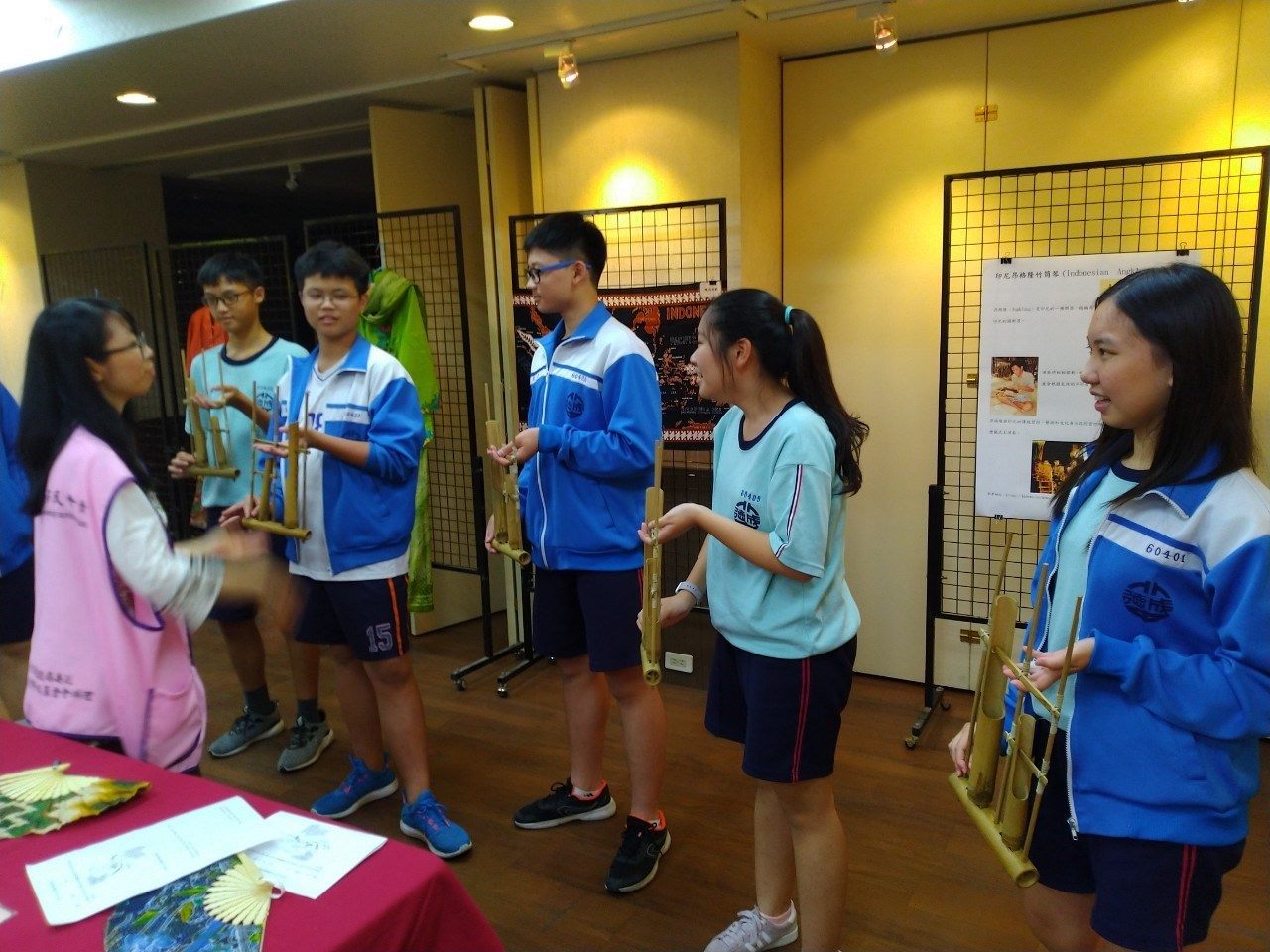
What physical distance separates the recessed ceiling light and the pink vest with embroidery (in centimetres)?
205

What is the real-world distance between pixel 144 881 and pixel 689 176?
Result: 9.60ft

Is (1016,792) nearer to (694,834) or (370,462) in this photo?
(694,834)

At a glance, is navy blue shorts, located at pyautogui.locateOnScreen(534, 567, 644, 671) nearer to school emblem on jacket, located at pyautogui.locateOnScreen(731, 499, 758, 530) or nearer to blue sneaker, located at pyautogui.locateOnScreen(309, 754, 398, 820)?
school emblem on jacket, located at pyautogui.locateOnScreen(731, 499, 758, 530)

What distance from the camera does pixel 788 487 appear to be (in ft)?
5.47

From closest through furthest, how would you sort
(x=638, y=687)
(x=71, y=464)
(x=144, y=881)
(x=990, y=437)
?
(x=144, y=881) < (x=71, y=464) < (x=638, y=687) < (x=990, y=437)

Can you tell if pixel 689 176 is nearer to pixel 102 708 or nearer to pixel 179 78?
pixel 179 78

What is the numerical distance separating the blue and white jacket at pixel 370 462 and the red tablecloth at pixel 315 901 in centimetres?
102

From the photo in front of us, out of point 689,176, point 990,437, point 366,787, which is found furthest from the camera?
point 689,176

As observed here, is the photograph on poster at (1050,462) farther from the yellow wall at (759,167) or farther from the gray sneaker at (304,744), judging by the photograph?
the gray sneaker at (304,744)

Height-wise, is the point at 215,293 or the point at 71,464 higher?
the point at 215,293

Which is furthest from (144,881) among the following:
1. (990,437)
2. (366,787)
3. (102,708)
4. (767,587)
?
(990,437)

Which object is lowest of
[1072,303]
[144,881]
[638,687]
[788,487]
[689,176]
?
[638,687]

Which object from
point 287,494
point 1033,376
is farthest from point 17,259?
point 1033,376

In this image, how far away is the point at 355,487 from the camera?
240cm
